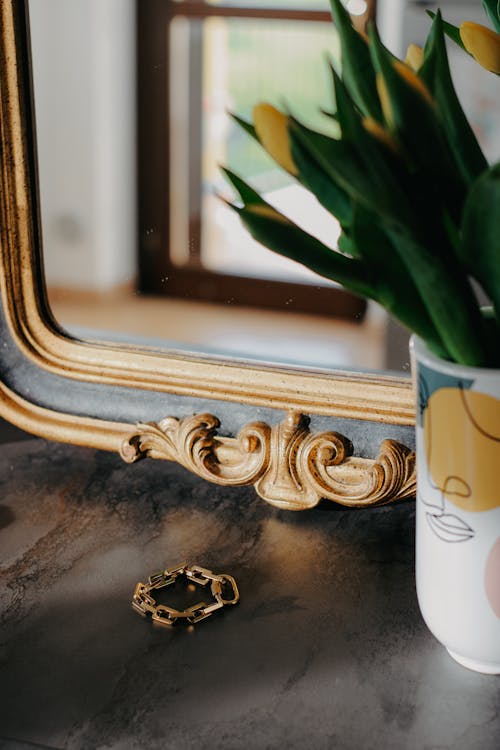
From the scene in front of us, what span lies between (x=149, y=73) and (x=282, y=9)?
9 cm

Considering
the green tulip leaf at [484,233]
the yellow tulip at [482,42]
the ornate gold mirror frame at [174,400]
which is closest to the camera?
the green tulip leaf at [484,233]

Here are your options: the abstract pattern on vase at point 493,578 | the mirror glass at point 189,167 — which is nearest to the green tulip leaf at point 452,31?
the mirror glass at point 189,167

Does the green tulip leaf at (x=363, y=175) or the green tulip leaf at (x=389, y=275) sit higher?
the green tulip leaf at (x=363, y=175)

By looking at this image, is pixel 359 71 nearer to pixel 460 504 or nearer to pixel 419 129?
pixel 419 129

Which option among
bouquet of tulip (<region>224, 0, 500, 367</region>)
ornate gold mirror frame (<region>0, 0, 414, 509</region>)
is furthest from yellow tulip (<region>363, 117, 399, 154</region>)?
ornate gold mirror frame (<region>0, 0, 414, 509</region>)

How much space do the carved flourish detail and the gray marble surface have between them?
22mm

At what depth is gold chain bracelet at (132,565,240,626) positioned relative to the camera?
466 millimetres

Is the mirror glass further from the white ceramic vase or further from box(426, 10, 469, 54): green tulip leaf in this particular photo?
the white ceramic vase

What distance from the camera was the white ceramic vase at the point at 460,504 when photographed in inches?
14.9

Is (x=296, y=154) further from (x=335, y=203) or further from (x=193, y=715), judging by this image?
(x=193, y=715)

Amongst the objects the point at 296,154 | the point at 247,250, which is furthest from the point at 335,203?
the point at 247,250

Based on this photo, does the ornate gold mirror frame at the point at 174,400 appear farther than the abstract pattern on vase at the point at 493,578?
Yes

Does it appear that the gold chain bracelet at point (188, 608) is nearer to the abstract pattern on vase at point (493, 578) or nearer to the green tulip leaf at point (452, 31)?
the abstract pattern on vase at point (493, 578)

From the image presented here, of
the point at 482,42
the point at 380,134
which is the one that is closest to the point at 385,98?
the point at 380,134
